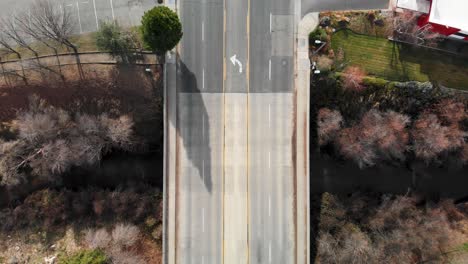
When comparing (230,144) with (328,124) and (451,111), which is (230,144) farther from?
(451,111)

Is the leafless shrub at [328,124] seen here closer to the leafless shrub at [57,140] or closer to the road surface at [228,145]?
the road surface at [228,145]

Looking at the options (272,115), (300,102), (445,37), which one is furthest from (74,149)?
(445,37)

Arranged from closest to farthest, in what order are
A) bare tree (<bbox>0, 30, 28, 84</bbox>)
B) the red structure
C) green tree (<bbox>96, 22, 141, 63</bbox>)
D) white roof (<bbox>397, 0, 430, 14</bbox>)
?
the red structure < green tree (<bbox>96, 22, 141, 63</bbox>) < white roof (<bbox>397, 0, 430, 14</bbox>) < bare tree (<bbox>0, 30, 28, 84</bbox>)

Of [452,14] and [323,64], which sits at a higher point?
[452,14]

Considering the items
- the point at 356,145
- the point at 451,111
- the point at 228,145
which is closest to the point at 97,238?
the point at 228,145

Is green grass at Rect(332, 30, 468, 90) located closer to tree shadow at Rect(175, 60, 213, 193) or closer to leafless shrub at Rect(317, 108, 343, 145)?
leafless shrub at Rect(317, 108, 343, 145)

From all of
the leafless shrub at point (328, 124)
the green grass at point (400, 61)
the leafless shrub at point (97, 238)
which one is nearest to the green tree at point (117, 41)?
the leafless shrub at point (97, 238)

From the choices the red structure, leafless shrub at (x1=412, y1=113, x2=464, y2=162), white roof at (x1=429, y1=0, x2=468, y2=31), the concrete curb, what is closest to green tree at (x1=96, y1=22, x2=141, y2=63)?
the concrete curb
